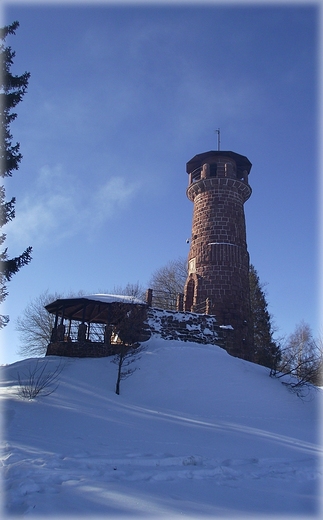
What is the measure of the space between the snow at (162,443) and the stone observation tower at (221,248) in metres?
4.03

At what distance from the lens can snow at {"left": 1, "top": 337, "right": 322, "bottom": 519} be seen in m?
4.29

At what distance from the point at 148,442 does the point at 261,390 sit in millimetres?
6632

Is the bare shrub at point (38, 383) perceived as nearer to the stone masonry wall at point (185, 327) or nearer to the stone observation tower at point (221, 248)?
the stone masonry wall at point (185, 327)

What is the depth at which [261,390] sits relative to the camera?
1290 centimetres

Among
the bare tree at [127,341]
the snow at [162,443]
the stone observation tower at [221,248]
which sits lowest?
the snow at [162,443]

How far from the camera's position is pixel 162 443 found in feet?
24.0

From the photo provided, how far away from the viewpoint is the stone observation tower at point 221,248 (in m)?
18.9

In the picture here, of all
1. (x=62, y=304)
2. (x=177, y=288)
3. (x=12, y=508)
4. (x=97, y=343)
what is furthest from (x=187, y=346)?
(x=177, y=288)

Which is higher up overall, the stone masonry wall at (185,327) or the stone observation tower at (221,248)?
the stone observation tower at (221,248)

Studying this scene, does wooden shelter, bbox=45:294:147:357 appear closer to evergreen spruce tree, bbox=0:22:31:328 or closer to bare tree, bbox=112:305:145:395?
bare tree, bbox=112:305:145:395

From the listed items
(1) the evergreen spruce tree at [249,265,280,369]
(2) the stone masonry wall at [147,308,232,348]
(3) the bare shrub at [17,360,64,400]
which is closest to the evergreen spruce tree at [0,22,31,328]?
(3) the bare shrub at [17,360,64,400]

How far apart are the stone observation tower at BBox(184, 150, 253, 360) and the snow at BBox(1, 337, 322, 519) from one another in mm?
4029

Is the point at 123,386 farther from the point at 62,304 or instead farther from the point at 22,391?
the point at 62,304

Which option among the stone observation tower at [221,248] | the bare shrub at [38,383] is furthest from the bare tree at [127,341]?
the stone observation tower at [221,248]
